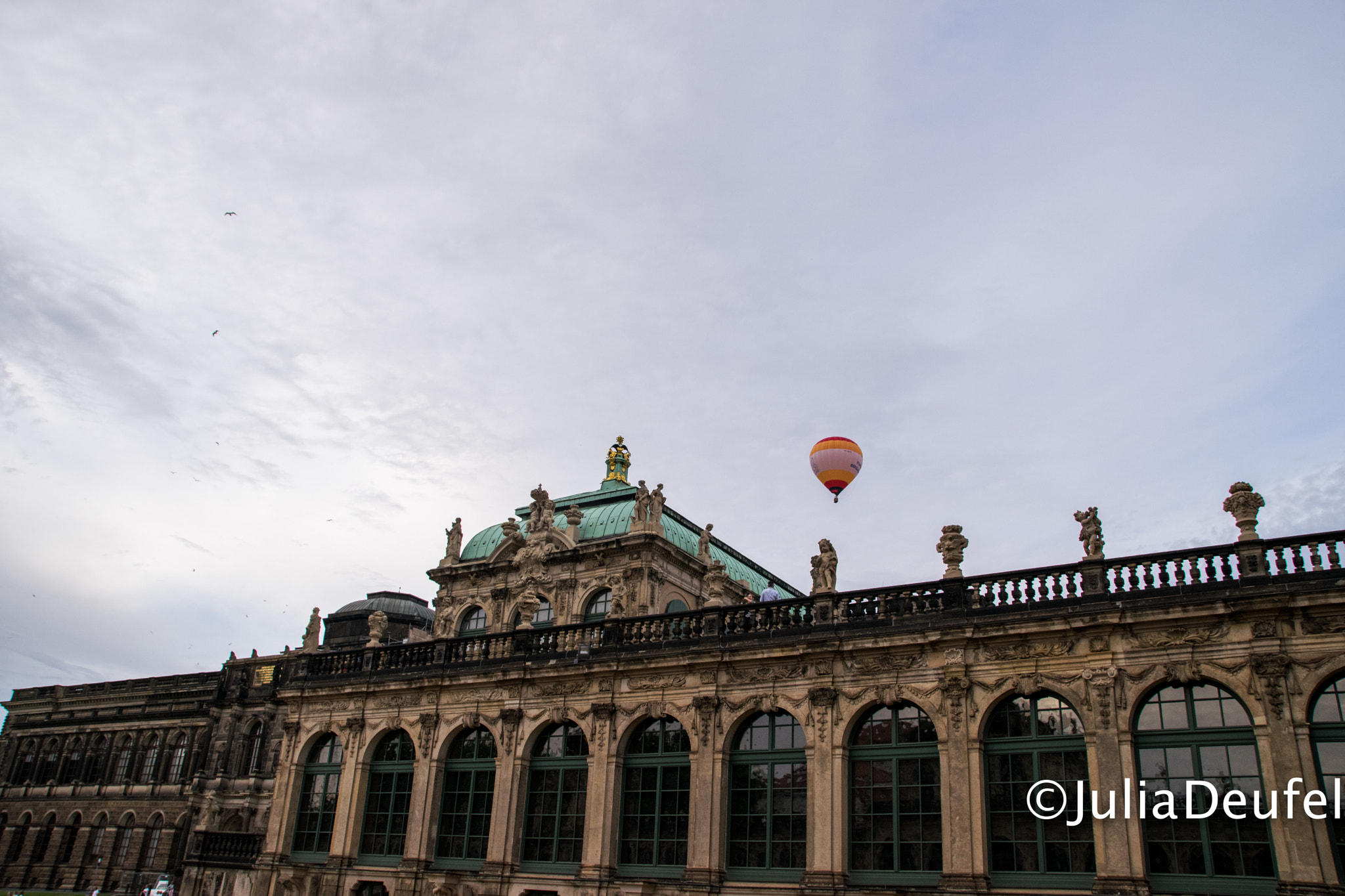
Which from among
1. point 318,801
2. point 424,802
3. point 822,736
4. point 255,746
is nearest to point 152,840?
point 255,746

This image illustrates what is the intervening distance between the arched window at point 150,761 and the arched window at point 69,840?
217 inches

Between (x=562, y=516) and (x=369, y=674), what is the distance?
1060 centimetres

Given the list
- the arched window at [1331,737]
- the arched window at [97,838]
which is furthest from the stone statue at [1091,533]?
the arched window at [97,838]

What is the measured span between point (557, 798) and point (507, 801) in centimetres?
142

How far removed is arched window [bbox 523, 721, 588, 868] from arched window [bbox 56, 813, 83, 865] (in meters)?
43.4

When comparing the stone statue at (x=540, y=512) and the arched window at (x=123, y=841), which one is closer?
the stone statue at (x=540, y=512)

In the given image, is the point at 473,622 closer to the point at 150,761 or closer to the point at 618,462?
the point at 618,462

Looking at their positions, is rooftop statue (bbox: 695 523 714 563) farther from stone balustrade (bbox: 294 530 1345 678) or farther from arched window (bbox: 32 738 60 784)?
arched window (bbox: 32 738 60 784)

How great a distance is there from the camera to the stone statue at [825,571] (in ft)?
76.2

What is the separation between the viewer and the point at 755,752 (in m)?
22.8

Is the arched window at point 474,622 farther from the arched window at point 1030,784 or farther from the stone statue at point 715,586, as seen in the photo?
the arched window at point 1030,784

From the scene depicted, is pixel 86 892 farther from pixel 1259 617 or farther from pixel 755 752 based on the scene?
pixel 1259 617

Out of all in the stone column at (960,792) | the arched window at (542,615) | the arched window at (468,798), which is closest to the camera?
the stone column at (960,792)

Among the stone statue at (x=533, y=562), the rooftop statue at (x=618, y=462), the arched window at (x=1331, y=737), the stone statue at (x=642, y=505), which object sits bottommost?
the arched window at (x=1331, y=737)
